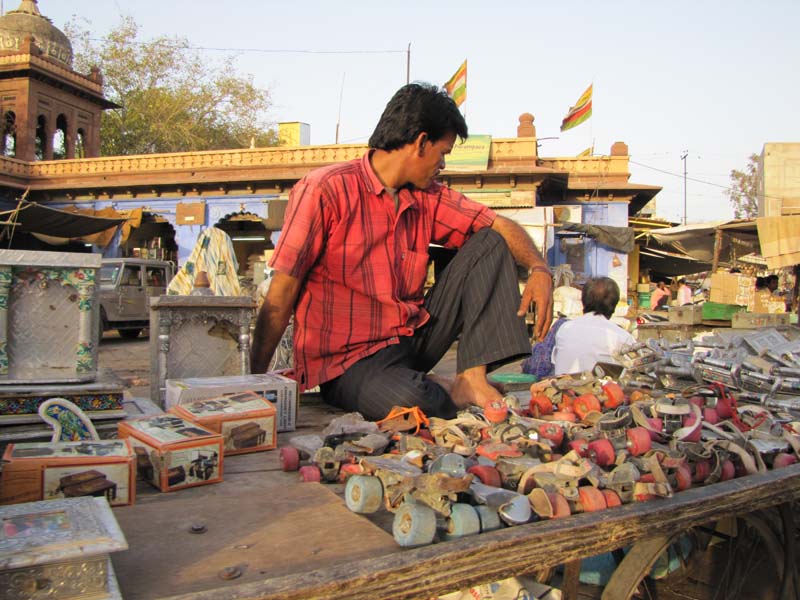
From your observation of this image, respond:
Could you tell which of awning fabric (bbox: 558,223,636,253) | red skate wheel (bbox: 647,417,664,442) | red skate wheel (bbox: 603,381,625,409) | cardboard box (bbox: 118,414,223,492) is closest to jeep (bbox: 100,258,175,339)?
awning fabric (bbox: 558,223,636,253)

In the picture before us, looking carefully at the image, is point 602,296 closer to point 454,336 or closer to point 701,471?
point 454,336

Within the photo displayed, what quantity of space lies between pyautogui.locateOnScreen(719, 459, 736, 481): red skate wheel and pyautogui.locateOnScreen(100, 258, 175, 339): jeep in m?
11.5

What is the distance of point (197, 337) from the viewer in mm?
2691

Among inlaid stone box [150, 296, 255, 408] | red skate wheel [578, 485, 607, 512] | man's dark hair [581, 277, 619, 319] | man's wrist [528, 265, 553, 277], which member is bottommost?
red skate wheel [578, 485, 607, 512]

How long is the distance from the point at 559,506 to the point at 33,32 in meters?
26.5

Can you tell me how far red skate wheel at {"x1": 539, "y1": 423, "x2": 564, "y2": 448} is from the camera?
1769 millimetres

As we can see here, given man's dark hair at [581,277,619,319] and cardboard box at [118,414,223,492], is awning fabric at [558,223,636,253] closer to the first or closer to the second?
man's dark hair at [581,277,619,319]

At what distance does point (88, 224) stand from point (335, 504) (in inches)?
545

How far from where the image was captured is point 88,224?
1347 cm

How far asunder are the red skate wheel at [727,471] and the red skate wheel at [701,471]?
0.17 ft

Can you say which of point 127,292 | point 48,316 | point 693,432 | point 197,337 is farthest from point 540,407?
point 127,292

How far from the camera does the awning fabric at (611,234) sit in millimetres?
13398

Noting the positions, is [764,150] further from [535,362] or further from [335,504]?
[335,504]

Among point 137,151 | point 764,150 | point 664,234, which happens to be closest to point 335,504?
point 664,234
